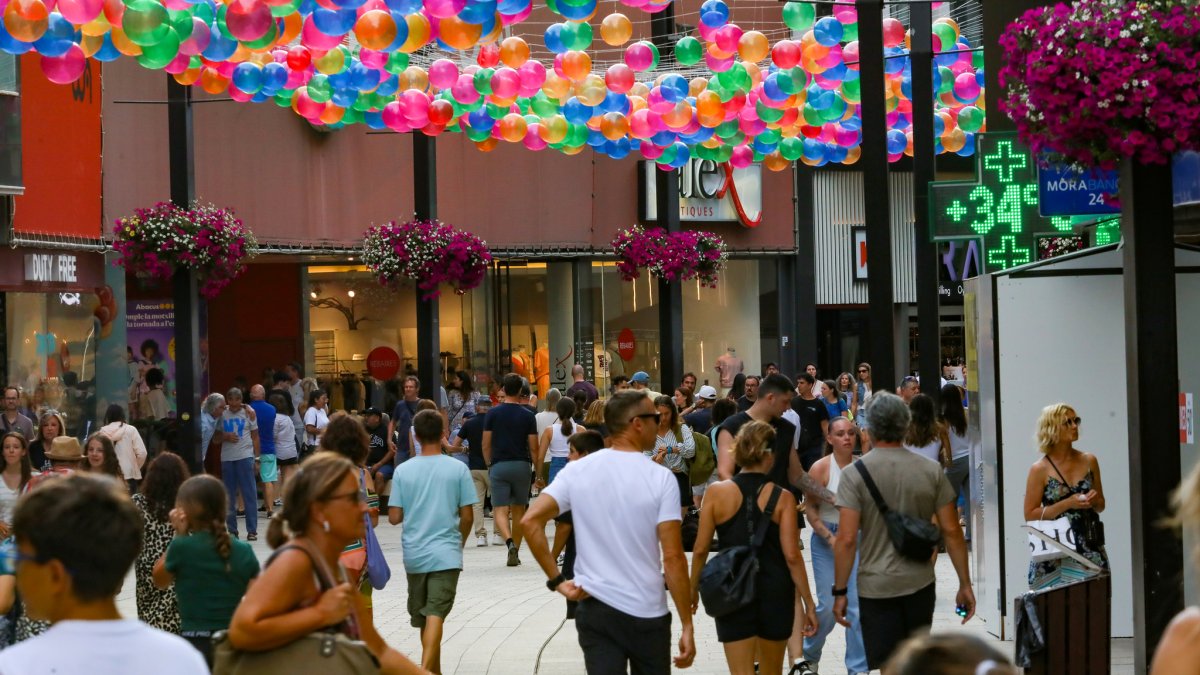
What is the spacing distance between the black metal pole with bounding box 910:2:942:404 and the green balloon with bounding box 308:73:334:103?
17.9 feet

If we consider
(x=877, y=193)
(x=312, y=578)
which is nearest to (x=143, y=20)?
(x=877, y=193)

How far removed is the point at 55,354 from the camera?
2017 cm

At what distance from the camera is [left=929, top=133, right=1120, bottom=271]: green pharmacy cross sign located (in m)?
11.0

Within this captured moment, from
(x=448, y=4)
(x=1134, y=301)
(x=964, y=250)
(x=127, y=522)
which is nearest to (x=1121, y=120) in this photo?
(x=1134, y=301)

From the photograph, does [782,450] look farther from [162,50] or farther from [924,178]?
[924,178]

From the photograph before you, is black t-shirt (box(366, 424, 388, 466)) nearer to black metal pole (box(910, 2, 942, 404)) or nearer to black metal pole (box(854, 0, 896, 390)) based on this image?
black metal pole (box(910, 2, 942, 404))

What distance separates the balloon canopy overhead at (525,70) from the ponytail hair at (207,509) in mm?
5603

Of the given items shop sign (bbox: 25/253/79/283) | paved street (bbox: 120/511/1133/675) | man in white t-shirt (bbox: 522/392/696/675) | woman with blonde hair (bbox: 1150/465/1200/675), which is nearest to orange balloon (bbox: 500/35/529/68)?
paved street (bbox: 120/511/1133/675)

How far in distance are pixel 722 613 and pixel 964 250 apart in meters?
26.5

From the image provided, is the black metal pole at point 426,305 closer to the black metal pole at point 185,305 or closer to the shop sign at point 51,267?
the black metal pole at point 185,305

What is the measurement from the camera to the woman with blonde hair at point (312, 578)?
436 cm

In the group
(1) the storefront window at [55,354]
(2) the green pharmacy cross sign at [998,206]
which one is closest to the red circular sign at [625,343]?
(1) the storefront window at [55,354]

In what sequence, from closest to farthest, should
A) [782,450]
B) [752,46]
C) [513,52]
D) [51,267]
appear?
1. [782,450]
2. [752,46]
3. [513,52]
4. [51,267]

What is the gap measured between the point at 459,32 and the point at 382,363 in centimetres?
1451
